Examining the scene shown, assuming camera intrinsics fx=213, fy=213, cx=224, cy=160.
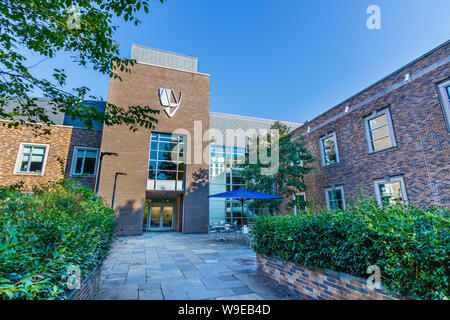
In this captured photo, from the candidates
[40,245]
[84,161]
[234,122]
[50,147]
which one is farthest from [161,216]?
[40,245]

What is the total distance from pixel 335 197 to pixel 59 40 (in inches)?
537

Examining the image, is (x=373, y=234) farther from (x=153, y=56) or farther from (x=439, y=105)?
(x=153, y=56)

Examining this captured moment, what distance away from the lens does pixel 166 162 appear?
15.8 m

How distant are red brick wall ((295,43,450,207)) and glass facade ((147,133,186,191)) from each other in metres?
10.1

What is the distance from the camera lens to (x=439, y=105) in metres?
8.18

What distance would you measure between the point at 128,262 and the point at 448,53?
13.4 metres

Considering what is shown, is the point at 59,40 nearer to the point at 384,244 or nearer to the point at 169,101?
the point at 384,244

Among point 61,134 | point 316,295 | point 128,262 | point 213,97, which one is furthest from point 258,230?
point 61,134

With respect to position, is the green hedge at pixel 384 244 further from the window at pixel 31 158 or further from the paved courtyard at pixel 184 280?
the window at pixel 31 158

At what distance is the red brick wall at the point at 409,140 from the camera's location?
8062mm

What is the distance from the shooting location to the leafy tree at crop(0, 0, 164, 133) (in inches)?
161

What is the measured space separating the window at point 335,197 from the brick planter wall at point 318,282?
29.6 feet

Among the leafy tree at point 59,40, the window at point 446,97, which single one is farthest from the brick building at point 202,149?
the leafy tree at point 59,40

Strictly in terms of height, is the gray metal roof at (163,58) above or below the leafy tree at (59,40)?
above
